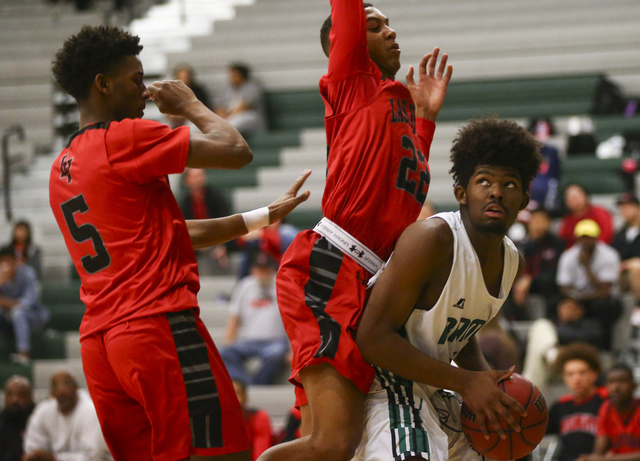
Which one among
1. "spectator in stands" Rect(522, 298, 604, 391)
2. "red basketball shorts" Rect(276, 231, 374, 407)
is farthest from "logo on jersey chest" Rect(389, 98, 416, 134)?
"spectator in stands" Rect(522, 298, 604, 391)

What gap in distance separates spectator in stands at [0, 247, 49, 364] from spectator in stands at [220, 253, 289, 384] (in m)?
2.26

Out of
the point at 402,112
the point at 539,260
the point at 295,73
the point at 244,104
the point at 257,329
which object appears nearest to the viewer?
the point at 402,112

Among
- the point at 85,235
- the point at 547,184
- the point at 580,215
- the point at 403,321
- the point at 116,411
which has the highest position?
the point at 85,235

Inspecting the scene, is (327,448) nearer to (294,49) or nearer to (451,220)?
(451,220)

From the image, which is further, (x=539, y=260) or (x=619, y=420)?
(x=539, y=260)

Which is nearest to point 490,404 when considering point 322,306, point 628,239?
point 322,306

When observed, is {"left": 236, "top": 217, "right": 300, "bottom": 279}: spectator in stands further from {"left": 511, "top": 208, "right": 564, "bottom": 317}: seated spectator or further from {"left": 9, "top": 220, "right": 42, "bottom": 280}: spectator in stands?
{"left": 9, "top": 220, "right": 42, "bottom": 280}: spectator in stands

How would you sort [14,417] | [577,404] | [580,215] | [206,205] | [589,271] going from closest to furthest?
[577,404], [14,417], [589,271], [580,215], [206,205]

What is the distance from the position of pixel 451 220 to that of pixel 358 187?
40 centimetres

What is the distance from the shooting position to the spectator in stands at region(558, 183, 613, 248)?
29.6ft

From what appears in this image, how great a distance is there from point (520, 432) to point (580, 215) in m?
6.02

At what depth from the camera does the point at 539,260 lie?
8.88 metres

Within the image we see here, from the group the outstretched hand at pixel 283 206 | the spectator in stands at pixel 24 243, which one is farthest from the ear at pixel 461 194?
the spectator in stands at pixel 24 243

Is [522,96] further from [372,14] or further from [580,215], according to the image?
[372,14]
